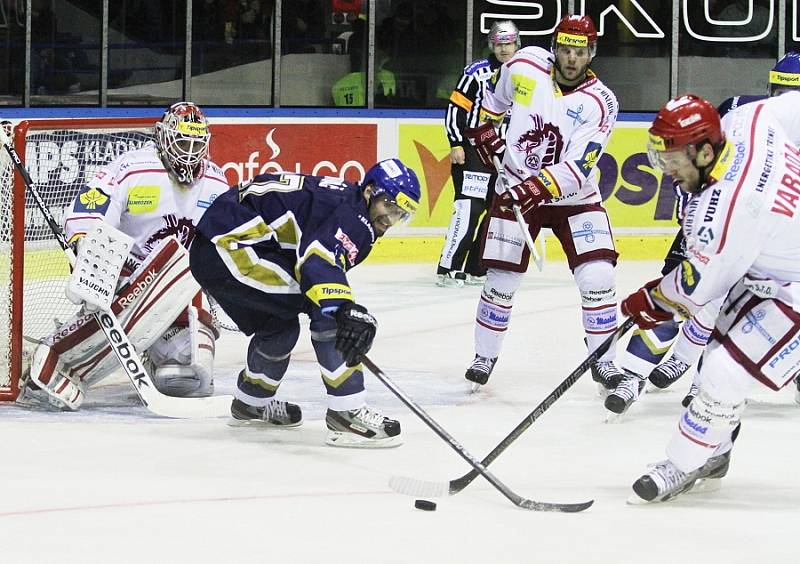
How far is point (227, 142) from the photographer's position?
27.0 feet

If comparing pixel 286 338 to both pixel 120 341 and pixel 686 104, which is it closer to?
pixel 120 341

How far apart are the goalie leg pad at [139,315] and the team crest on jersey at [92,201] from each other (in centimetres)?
22

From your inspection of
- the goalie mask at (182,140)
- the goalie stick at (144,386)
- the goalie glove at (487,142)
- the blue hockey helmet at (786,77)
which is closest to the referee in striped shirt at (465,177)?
the goalie glove at (487,142)

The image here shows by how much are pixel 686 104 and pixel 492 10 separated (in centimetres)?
564

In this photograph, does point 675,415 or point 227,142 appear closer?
point 675,415

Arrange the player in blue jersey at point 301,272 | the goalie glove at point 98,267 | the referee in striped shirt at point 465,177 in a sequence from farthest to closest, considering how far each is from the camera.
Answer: the referee in striped shirt at point 465,177, the goalie glove at point 98,267, the player in blue jersey at point 301,272

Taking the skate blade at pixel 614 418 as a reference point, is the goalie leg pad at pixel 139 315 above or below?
above

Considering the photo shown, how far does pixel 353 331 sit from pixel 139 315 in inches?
45.9

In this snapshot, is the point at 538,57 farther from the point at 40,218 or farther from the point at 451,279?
the point at 451,279

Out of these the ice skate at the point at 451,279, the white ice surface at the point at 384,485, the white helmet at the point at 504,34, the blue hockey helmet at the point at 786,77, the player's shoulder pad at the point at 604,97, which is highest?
the white helmet at the point at 504,34

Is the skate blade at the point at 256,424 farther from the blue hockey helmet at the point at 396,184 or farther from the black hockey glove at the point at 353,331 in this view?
the blue hockey helmet at the point at 396,184

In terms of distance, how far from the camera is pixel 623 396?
487 centimetres

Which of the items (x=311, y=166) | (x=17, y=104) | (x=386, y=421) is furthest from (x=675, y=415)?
(x=17, y=104)

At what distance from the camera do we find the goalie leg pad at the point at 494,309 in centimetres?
541
